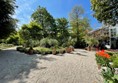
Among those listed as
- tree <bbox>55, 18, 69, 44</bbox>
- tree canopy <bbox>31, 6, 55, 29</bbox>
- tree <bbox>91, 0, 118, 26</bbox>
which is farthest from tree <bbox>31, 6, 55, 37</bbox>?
tree <bbox>91, 0, 118, 26</bbox>

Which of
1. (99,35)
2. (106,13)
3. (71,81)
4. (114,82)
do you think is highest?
(106,13)

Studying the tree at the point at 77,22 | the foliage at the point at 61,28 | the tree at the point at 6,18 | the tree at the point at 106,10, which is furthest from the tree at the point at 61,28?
the tree at the point at 6,18

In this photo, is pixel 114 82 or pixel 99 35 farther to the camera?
pixel 99 35

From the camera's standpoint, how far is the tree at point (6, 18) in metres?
19.4

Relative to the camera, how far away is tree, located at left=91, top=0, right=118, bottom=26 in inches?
842

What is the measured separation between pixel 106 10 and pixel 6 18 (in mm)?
12235

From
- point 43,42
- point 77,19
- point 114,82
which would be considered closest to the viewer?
point 114,82

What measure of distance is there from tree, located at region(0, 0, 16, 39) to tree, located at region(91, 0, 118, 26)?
1017 centimetres

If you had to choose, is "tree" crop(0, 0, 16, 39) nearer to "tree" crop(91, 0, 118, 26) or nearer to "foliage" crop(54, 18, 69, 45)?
"tree" crop(91, 0, 118, 26)

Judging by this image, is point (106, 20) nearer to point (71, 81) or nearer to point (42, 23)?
point (71, 81)

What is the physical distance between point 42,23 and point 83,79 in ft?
131

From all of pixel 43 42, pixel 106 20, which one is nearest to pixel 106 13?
pixel 106 20

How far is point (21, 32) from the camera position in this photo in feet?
90.7

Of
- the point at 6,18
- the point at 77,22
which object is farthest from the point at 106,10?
the point at 77,22
